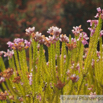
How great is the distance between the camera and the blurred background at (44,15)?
628 cm

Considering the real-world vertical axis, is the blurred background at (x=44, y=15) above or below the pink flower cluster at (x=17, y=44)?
above

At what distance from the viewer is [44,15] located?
8953 mm

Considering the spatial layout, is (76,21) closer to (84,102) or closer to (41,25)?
(41,25)

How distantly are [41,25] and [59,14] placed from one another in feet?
3.17

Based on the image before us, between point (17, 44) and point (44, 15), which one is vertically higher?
point (44, 15)

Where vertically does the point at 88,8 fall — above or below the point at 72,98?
above

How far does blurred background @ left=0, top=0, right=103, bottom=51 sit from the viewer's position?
6277 millimetres

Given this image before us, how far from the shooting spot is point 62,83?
4.63 feet

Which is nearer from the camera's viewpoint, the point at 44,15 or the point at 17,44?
the point at 17,44

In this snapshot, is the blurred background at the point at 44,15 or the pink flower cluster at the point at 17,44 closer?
the pink flower cluster at the point at 17,44

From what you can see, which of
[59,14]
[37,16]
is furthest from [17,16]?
A: [59,14]

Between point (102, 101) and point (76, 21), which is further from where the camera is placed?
point (76, 21)

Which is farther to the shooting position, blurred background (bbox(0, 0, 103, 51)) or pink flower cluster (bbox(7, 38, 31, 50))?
blurred background (bbox(0, 0, 103, 51))

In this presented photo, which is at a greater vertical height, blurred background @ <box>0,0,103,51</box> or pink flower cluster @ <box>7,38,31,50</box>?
blurred background @ <box>0,0,103,51</box>
